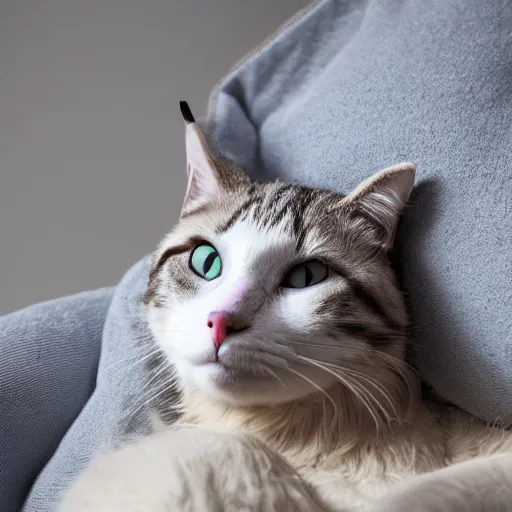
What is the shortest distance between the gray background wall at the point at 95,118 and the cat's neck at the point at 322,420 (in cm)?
93

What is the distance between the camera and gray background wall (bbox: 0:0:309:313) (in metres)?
1.42

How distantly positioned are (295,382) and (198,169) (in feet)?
1.23

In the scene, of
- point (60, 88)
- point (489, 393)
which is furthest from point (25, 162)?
point (489, 393)

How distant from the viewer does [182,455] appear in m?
0.61

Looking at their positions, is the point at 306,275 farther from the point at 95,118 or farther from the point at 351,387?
the point at 95,118

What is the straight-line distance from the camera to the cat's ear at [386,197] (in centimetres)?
72

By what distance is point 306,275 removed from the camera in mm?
719

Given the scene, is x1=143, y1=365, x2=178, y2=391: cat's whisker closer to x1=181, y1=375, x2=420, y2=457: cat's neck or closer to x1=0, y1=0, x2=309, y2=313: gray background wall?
x1=181, y1=375, x2=420, y2=457: cat's neck

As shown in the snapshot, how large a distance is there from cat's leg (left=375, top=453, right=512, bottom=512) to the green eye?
1.08 ft

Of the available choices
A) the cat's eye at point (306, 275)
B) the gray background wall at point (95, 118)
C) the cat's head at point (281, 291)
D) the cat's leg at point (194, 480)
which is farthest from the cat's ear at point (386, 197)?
the gray background wall at point (95, 118)

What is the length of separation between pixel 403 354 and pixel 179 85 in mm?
1022

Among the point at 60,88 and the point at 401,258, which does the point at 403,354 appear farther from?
the point at 60,88

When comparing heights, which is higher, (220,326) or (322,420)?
(220,326)

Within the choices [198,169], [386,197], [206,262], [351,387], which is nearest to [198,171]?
[198,169]
